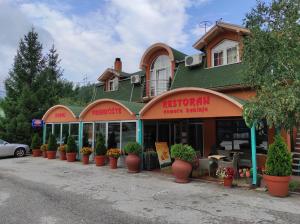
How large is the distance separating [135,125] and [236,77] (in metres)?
5.54

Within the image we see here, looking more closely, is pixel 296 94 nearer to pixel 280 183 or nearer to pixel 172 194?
pixel 280 183

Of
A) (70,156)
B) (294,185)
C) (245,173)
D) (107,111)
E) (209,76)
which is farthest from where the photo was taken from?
(70,156)

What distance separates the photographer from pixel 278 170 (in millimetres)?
8602

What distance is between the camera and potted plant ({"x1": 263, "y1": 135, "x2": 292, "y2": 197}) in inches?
335

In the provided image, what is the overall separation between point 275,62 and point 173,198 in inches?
209

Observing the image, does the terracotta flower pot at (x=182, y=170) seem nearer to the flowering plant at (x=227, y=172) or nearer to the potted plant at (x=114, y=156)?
the flowering plant at (x=227, y=172)

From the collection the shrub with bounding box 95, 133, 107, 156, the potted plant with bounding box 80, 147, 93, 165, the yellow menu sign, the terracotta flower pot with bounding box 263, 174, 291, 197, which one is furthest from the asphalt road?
the potted plant with bounding box 80, 147, 93, 165

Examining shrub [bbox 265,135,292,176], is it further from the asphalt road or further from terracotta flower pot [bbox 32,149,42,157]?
terracotta flower pot [bbox 32,149,42,157]

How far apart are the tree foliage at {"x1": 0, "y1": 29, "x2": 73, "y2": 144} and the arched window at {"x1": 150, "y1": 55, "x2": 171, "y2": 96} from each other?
11055 millimetres

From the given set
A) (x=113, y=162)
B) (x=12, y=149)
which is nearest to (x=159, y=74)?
(x=113, y=162)

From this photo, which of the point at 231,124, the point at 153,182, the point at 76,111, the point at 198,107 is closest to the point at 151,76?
the point at 76,111

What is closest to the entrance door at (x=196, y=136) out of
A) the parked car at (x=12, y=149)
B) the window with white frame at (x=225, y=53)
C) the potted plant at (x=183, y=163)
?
the window with white frame at (x=225, y=53)

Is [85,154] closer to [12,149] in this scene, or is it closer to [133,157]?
[133,157]

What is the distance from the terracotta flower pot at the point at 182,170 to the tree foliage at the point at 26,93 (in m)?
16.7
